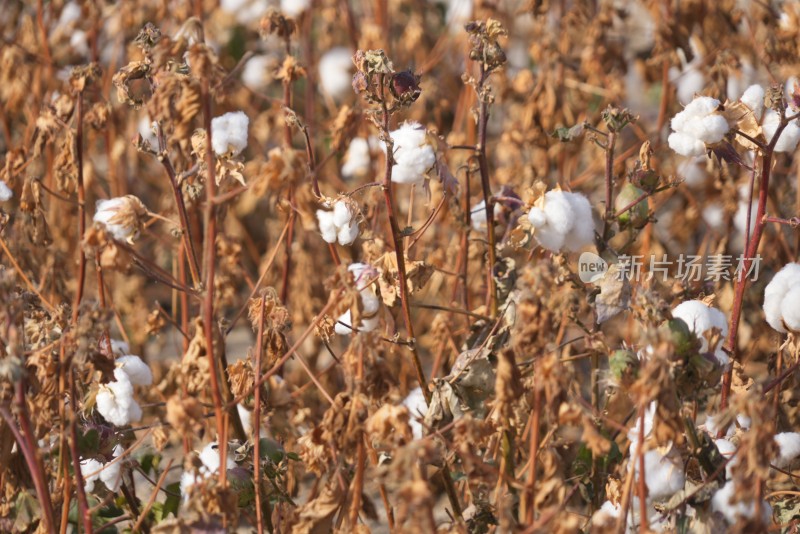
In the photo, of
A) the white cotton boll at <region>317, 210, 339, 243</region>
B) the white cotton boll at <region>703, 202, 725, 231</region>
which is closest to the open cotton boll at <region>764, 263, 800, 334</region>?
the white cotton boll at <region>317, 210, 339, 243</region>

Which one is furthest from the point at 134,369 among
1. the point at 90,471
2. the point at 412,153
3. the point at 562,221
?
the point at 562,221

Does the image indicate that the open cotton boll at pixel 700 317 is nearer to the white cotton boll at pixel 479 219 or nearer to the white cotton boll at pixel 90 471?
the white cotton boll at pixel 479 219

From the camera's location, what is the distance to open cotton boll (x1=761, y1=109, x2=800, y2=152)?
1462mm

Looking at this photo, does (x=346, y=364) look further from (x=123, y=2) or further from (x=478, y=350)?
(x=123, y=2)

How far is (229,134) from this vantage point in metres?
1.47

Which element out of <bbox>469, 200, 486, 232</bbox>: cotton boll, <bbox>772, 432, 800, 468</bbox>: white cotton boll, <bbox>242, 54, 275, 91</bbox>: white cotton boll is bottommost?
<bbox>772, 432, 800, 468</bbox>: white cotton boll

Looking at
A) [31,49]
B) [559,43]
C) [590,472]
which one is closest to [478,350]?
[590,472]

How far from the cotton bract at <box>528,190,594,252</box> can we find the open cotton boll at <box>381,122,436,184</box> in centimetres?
16

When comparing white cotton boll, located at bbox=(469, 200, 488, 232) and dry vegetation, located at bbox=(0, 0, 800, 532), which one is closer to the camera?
dry vegetation, located at bbox=(0, 0, 800, 532)

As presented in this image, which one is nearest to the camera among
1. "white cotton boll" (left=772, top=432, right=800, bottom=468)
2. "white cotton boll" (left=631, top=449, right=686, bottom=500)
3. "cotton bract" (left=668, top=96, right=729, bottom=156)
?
"white cotton boll" (left=631, top=449, right=686, bottom=500)

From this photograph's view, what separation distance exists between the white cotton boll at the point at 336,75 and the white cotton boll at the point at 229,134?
1948mm

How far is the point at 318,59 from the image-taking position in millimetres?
3811

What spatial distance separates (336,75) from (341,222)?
2144mm

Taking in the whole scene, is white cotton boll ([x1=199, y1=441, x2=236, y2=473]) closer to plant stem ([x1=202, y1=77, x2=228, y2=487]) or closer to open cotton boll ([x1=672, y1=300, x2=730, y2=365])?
plant stem ([x1=202, y1=77, x2=228, y2=487])
